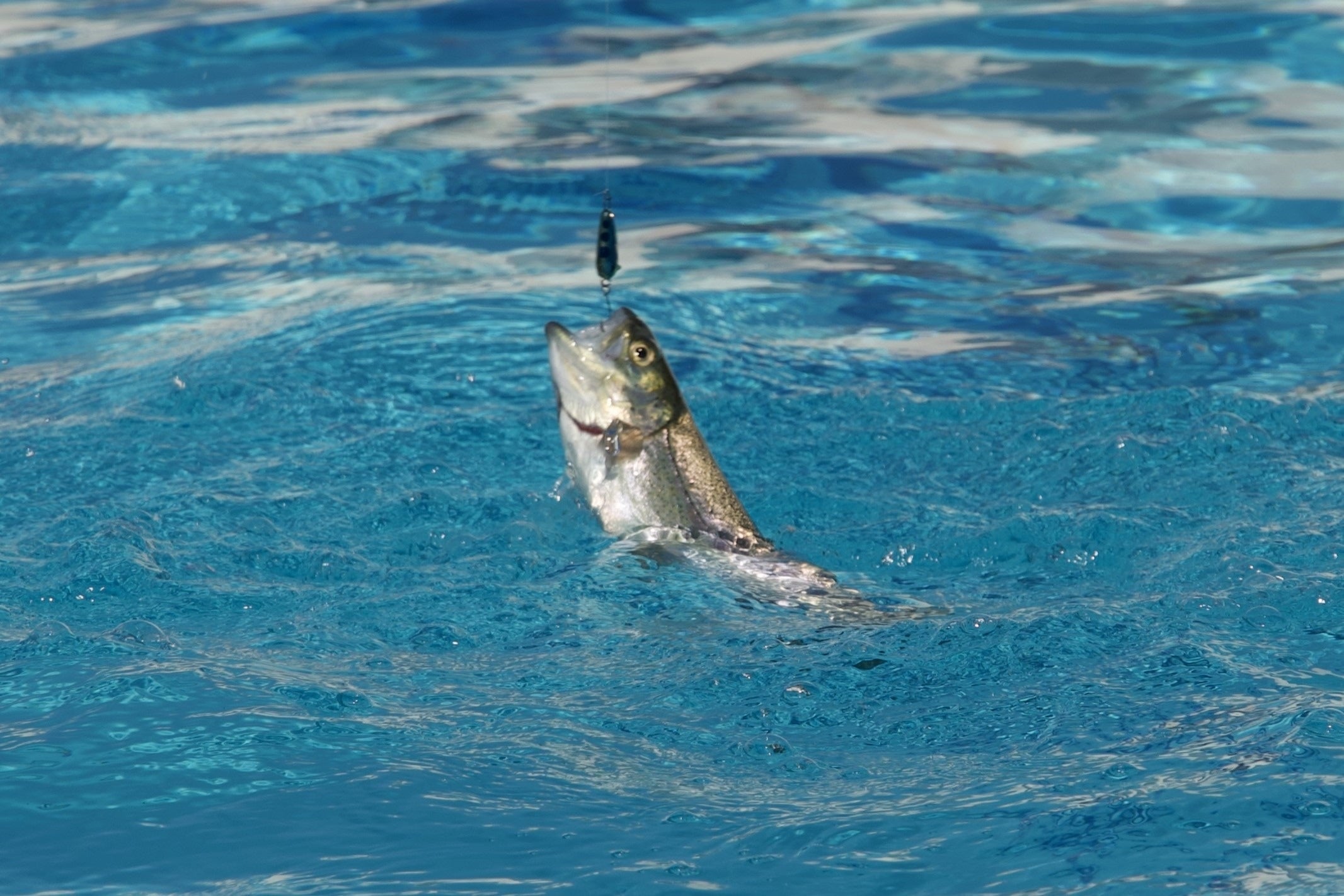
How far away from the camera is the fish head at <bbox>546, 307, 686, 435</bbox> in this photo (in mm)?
4883

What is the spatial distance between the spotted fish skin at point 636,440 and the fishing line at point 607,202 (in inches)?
9.3

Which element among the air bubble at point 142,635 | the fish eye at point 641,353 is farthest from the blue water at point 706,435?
the fish eye at point 641,353

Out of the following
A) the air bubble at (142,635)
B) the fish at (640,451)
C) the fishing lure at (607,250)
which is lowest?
the air bubble at (142,635)

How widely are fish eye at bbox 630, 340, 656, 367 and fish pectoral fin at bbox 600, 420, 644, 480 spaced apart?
19 cm

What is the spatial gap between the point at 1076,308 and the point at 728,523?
3.88 meters

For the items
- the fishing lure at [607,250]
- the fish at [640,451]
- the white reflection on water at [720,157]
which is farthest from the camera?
the white reflection on water at [720,157]

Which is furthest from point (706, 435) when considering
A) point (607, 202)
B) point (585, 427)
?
point (585, 427)

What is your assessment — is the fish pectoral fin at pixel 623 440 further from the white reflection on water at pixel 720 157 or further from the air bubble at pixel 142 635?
the white reflection on water at pixel 720 157

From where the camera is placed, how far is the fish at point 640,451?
4816 millimetres

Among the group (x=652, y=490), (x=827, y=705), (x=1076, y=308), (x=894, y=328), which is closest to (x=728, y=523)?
(x=652, y=490)

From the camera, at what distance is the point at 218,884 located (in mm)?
3461

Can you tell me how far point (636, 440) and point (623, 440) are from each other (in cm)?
4

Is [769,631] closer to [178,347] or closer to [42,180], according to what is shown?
[178,347]

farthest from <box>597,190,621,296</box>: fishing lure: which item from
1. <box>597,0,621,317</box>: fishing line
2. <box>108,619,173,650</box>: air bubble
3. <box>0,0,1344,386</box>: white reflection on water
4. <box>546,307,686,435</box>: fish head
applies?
<box>0,0,1344,386</box>: white reflection on water
